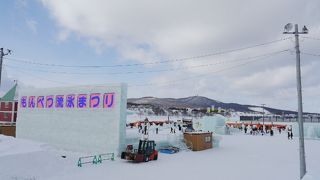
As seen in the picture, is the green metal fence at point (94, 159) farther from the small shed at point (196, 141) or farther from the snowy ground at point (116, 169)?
the small shed at point (196, 141)

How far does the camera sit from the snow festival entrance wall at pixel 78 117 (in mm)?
25922

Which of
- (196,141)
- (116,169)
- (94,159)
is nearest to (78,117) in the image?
(94,159)

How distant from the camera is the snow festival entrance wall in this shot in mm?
25922

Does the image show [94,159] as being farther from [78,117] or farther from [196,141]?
[196,141]

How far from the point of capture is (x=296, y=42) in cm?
1742

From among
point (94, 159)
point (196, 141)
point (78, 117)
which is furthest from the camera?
point (196, 141)

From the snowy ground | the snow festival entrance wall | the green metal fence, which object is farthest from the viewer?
the snow festival entrance wall

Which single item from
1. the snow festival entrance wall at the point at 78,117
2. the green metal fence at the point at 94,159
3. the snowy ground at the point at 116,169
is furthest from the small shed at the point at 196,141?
the green metal fence at the point at 94,159

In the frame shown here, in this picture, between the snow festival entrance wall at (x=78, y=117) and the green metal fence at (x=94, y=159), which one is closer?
the green metal fence at (x=94, y=159)

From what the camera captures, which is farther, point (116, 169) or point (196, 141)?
point (196, 141)

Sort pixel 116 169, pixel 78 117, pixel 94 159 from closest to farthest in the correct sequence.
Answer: pixel 116 169, pixel 94 159, pixel 78 117

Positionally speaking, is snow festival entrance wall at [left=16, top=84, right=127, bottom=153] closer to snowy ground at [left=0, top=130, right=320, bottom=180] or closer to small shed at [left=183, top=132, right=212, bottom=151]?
snowy ground at [left=0, top=130, right=320, bottom=180]

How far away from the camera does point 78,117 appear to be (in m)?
28.3

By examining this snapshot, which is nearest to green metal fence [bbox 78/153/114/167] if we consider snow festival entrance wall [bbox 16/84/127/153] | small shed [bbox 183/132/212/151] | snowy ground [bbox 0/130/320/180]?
snowy ground [bbox 0/130/320/180]
